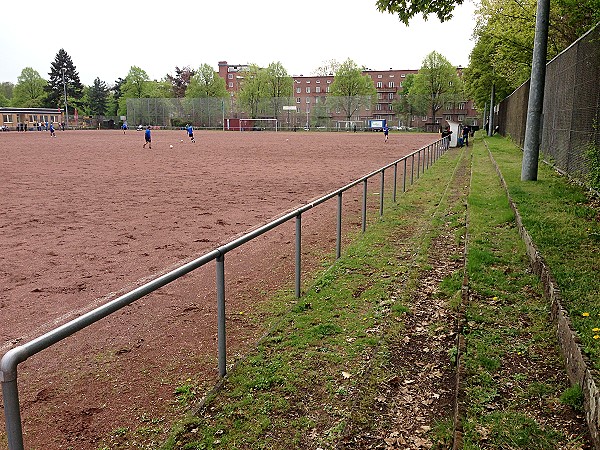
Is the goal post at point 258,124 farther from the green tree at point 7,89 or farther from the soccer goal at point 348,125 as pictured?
the green tree at point 7,89

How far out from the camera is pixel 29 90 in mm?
116125

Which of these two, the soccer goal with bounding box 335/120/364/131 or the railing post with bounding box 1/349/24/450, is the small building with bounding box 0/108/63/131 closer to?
the soccer goal with bounding box 335/120/364/131

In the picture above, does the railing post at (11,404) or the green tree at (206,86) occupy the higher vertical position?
the green tree at (206,86)

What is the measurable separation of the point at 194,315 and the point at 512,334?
10.5 feet

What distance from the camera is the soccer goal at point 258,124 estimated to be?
95938 mm

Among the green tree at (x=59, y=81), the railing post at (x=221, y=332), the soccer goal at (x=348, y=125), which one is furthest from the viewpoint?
the green tree at (x=59, y=81)

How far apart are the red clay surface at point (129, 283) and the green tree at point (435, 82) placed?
90225mm

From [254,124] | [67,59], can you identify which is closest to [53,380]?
[254,124]

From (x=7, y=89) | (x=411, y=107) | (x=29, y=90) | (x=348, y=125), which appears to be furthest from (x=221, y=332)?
(x=7, y=89)

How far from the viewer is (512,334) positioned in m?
4.75

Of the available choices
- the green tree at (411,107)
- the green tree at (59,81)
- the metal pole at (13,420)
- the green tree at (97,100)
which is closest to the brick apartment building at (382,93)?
the green tree at (411,107)

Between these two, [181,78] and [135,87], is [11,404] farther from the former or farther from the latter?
[181,78]

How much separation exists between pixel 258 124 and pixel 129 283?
93472 mm

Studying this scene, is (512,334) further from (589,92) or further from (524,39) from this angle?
(524,39)
